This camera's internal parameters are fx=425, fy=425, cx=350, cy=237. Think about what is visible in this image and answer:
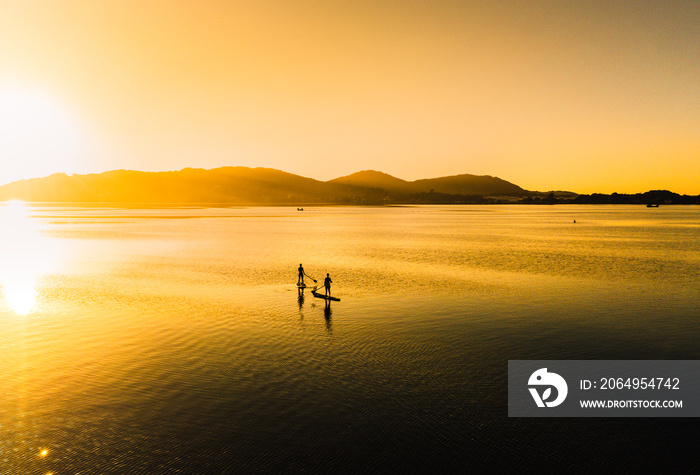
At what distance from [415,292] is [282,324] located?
1592 centimetres

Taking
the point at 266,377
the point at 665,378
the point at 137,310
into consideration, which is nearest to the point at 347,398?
the point at 266,377

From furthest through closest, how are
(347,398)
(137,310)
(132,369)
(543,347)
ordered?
(137,310) → (543,347) → (132,369) → (347,398)

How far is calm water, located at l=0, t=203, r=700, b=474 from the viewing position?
49.4ft

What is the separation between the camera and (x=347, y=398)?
18797mm

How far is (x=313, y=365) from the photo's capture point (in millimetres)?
22547

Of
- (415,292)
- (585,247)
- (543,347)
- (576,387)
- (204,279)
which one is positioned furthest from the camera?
(585,247)

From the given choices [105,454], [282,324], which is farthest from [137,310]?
[105,454]

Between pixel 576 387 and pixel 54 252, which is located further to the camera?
pixel 54 252

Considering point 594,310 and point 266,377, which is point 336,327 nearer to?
point 266,377

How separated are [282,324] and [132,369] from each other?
1043cm

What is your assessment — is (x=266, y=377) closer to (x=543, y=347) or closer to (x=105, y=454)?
(x=105, y=454)

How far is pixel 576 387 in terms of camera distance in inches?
808

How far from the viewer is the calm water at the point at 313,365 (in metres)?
15.1

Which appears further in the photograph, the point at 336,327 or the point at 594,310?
the point at 594,310
